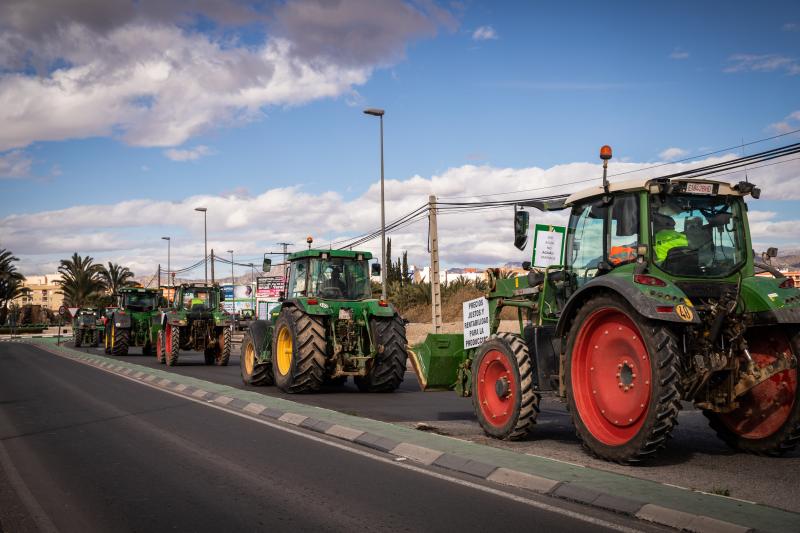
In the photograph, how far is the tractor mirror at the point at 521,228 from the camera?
8.93 metres

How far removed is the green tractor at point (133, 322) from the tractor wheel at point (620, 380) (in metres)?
26.1

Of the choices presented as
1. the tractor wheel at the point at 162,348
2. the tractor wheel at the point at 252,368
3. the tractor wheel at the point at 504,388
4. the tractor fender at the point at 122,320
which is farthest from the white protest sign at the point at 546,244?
the tractor fender at the point at 122,320

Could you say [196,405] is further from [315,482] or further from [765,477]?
[765,477]

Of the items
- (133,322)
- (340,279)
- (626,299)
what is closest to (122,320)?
(133,322)

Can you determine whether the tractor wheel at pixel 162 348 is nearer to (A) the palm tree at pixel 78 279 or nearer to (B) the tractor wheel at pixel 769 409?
(B) the tractor wheel at pixel 769 409

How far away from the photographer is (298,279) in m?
17.1

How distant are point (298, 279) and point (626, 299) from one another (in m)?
10.6

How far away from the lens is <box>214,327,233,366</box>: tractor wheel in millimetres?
26219

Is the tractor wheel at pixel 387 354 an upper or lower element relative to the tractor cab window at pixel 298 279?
lower

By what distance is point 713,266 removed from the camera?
8031 millimetres

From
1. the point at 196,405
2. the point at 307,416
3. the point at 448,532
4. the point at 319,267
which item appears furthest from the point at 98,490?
the point at 319,267

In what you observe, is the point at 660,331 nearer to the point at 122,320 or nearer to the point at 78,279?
the point at 122,320

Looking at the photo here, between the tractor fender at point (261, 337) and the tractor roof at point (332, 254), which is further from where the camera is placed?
the tractor fender at point (261, 337)

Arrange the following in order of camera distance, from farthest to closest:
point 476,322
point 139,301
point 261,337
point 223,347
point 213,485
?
point 139,301 < point 223,347 < point 261,337 < point 476,322 < point 213,485
